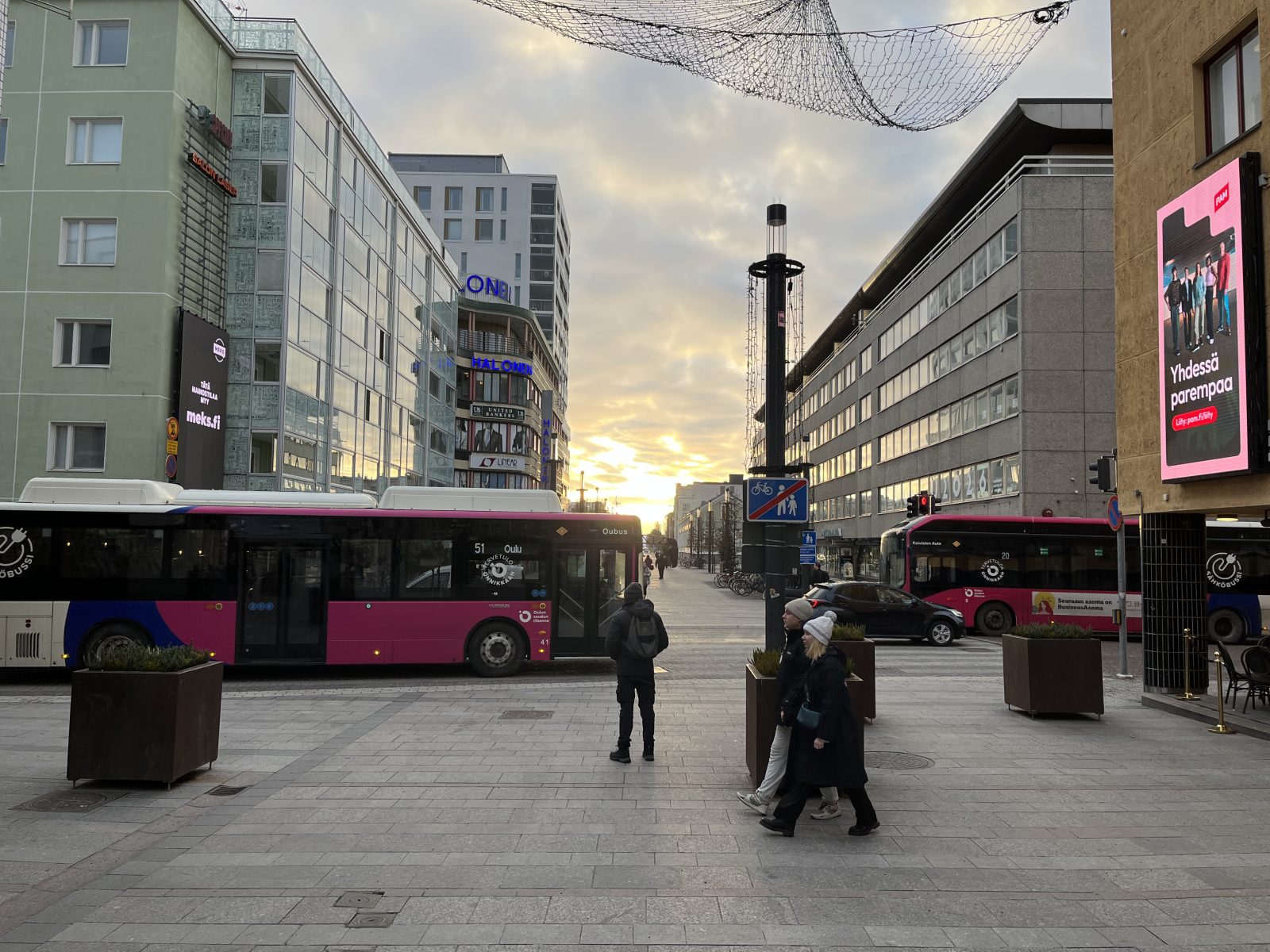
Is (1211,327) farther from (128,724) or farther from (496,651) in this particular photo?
(128,724)

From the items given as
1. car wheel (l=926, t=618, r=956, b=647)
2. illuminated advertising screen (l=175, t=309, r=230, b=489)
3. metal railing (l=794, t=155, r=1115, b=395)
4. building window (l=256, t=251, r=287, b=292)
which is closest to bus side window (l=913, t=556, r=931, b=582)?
car wheel (l=926, t=618, r=956, b=647)

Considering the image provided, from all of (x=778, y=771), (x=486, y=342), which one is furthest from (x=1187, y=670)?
(x=486, y=342)

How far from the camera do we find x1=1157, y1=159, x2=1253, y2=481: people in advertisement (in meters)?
12.1

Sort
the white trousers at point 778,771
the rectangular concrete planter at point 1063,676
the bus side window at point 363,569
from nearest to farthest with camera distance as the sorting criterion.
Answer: the white trousers at point 778,771, the rectangular concrete planter at point 1063,676, the bus side window at point 363,569

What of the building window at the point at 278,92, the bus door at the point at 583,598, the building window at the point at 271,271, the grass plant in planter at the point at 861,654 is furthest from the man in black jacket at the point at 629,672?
the building window at the point at 278,92

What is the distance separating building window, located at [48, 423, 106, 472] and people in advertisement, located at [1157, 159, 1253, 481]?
27.2 metres

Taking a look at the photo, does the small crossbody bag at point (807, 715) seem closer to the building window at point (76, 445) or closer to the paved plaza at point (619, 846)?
the paved plaza at point (619, 846)

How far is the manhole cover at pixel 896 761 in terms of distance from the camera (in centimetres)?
938

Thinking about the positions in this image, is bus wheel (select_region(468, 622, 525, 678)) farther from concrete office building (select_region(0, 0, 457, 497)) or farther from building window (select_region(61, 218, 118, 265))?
building window (select_region(61, 218, 118, 265))

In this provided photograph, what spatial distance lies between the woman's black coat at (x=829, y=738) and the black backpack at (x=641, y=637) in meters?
2.70

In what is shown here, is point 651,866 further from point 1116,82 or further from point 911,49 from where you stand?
point 1116,82

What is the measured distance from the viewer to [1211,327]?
41.5 feet

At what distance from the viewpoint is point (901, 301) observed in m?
54.7

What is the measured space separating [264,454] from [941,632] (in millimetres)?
22465
